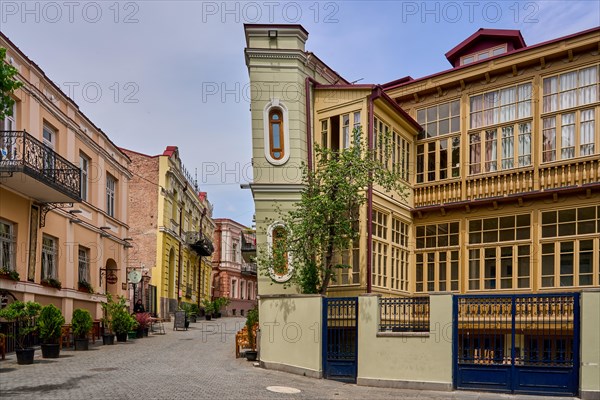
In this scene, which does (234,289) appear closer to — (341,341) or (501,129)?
(501,129)

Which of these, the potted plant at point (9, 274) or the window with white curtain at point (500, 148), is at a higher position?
the window with white curtain at point (500, 148)

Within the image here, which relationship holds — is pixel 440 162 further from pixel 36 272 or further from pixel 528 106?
pixel 36 272

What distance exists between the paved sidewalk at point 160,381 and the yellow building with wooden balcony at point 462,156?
362 centimetres

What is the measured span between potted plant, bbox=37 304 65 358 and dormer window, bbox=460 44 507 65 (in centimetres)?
1415

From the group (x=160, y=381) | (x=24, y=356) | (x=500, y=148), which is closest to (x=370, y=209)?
(x=500, y=148)

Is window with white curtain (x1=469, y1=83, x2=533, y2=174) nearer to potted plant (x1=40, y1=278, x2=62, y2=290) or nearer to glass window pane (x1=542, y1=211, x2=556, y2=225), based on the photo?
glass window pane (x1=542, y1=211, x2=556, y2=225)

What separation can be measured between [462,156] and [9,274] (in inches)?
506

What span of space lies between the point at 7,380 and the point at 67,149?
34.1 ft

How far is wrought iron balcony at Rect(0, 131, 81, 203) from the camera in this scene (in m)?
16.8

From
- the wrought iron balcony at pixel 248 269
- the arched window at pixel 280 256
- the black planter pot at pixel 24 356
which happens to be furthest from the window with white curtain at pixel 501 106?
the wrought iron balcony at pixel 248 269

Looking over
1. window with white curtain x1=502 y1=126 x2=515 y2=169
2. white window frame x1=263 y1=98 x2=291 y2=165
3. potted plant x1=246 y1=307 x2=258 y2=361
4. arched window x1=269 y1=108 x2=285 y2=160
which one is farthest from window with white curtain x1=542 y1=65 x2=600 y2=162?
potted plant x1=246 y1=307 x2=258 y2=361

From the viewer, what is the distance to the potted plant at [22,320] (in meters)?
15.4

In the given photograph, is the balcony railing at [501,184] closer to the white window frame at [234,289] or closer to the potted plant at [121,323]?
the potted plant at [121,323]

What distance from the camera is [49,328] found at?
17.2 meters
